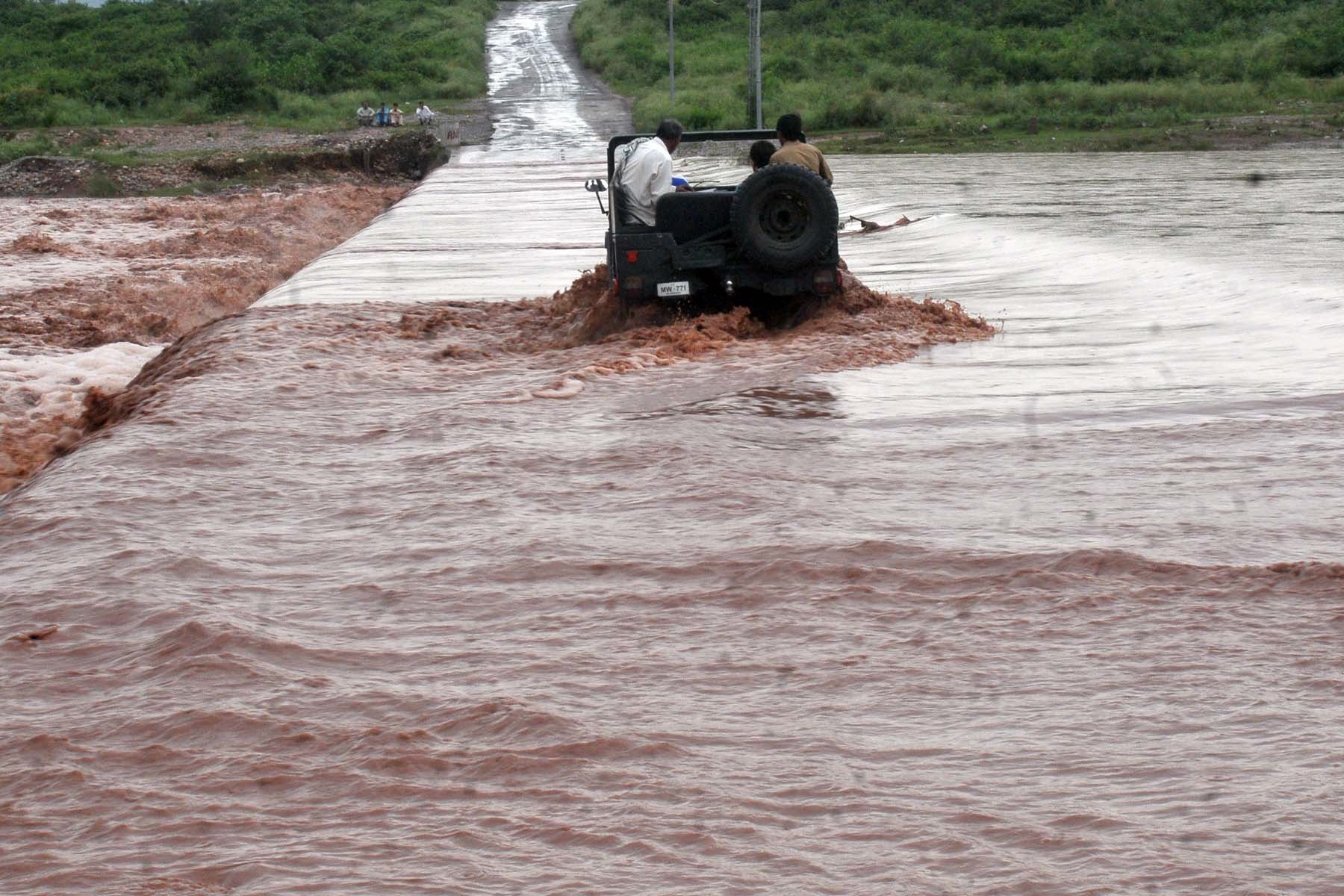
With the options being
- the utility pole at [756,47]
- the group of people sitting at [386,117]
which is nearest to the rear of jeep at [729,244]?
the utility pole at [756,47]

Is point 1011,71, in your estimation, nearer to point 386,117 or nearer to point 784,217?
point 386,117

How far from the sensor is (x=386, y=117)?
1737 inches

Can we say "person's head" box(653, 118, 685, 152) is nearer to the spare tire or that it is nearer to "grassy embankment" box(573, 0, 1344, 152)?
the spare tire

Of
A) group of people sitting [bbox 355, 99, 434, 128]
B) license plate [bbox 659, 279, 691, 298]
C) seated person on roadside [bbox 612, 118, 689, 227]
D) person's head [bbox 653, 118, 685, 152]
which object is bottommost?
license plate [bbox 659, 279, 691, 298]

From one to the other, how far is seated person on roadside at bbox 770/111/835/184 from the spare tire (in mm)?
293

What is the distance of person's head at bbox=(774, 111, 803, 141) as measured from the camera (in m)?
11.1

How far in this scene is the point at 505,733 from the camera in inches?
187

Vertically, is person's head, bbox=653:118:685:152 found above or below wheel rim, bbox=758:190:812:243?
above

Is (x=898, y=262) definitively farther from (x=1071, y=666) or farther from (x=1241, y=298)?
(x=1071, y=666)

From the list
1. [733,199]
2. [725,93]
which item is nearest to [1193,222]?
[733,199]

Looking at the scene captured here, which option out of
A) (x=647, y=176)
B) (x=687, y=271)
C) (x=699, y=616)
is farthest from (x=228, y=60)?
(x=699, y=616)

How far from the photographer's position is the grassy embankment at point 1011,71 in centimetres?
3778

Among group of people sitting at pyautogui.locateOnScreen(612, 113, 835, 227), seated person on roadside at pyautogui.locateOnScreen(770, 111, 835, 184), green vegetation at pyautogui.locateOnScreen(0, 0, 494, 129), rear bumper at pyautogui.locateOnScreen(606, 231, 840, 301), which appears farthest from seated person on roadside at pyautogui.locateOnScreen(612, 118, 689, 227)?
green vegetation at pyautogui.locateOnScreen(0, 0, 494, 129)

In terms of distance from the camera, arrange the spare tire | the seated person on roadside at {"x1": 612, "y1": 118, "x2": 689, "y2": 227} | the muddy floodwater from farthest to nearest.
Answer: the seated person on roadside at {"x1": 612, "y1": 118, "x2": 689, "y2": 227}, the spare tire, the muddy floodwater
